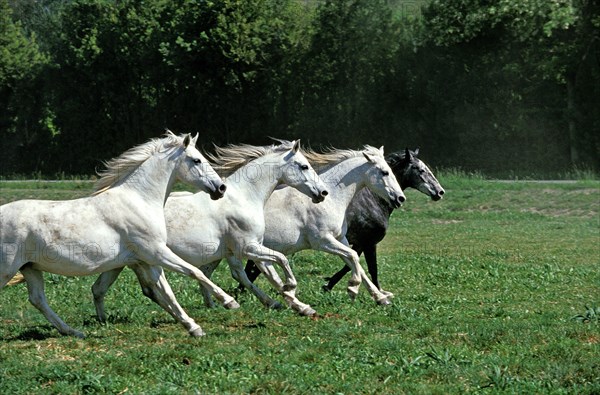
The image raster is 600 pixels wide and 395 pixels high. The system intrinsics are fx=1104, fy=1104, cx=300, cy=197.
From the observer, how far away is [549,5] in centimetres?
2084

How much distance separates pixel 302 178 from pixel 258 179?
54cm

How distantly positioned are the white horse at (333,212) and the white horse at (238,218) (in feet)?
1.66

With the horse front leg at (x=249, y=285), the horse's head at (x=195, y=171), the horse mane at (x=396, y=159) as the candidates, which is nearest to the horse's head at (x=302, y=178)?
the horse front leg at (x=249, y=285)

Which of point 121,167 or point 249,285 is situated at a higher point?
point 121,167

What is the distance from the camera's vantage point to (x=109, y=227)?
35.8 feet

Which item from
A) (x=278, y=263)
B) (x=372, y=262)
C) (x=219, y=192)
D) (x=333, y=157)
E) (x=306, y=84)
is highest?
(x=306, y=84)

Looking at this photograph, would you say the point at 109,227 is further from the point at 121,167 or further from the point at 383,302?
the point at 383,302

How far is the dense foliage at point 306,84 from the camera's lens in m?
40.4

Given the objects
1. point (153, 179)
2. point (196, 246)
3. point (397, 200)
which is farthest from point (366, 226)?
point (153, 179)

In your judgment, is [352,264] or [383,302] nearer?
[383,302]

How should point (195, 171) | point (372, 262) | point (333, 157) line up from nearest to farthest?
point (195, 171), point (333, 157), point (372, 262)

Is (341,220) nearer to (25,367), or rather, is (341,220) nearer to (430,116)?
(25,367)

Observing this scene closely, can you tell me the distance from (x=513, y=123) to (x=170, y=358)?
1297 inches

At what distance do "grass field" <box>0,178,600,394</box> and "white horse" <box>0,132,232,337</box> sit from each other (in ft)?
2.07
